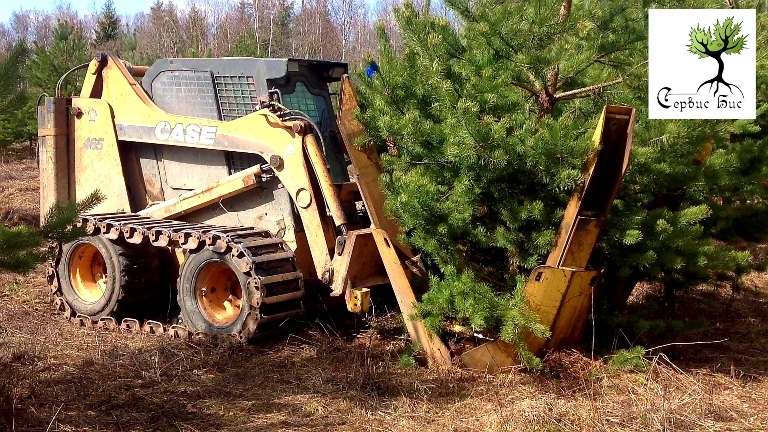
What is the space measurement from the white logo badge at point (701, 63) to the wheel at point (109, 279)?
14.3 ft

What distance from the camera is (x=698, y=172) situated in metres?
5.95

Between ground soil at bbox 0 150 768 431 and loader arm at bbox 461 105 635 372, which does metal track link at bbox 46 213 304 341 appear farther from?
loader arm at bbox 461 105 635 372

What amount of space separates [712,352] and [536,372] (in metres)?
1.98

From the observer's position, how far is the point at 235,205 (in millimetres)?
7059

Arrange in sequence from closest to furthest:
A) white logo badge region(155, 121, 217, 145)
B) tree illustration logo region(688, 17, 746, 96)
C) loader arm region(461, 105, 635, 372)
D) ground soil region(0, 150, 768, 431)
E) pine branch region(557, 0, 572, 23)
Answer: ground soil region(0, 150, 768, 431)
loader arm region(461, 105, 635, 372)
pine branch region(557, 0, 572, 23)
tree illustration logo region(688, 17, 746, 96)
white logo badge region(155, 121, 217, 145)

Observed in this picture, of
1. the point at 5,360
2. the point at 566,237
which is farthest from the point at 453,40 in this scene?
the point at 5,360

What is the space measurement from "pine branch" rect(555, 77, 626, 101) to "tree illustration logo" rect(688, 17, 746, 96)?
1.05m

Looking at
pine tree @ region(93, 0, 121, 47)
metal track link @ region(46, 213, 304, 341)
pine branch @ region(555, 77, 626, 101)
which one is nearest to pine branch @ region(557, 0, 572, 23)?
pine branch @ region(555, 77, 626, 101)

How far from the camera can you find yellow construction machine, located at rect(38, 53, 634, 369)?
5.52 metres

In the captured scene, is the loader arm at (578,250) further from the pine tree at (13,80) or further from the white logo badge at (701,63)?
the pine tree at (13,80)

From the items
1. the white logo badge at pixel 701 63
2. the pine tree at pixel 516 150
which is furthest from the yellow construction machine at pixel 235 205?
the white logo badge at pixel 701 63

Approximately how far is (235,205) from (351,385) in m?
2.29

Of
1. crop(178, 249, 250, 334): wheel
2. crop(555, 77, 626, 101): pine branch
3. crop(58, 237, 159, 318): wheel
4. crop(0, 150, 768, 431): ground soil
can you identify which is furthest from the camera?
crop(58, 237, 159, 318): wheel

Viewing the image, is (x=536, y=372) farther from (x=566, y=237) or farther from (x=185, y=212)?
(x=185, y=212)
